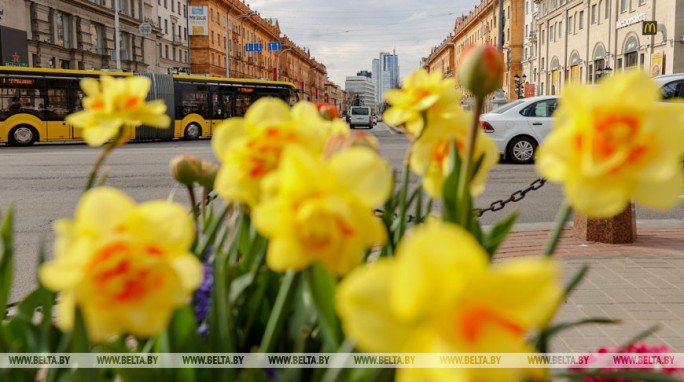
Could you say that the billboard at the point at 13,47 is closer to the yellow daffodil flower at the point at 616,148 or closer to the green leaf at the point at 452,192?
the green leaf at the point at 452,192

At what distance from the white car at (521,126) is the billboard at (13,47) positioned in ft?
84.0

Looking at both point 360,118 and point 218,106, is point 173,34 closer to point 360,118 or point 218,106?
point 360,118

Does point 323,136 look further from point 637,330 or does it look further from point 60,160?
point 60,160

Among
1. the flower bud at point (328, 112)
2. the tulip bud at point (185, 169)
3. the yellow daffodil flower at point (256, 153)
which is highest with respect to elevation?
the flower bud at point (328, 112)

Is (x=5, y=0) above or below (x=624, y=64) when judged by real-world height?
above

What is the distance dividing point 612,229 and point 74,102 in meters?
20.8

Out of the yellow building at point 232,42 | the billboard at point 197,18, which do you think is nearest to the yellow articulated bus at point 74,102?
the yellow building at point 232,42

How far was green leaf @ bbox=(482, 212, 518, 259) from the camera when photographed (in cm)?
109

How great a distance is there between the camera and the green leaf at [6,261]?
1.08 m

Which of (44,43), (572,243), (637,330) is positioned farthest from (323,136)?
(44,43)

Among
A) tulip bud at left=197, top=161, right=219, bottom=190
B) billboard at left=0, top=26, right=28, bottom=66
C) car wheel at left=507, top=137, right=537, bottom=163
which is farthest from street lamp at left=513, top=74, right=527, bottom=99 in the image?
tulip bud at left=197, top=161, right=219, bottom=190

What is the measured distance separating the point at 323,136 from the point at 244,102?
26.6 meters

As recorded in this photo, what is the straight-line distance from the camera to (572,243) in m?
6.04

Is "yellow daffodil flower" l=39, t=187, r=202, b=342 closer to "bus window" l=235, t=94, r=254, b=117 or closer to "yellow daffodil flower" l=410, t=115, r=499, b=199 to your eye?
"yellow daffodil flower" l=410, t=115, r=499, b=199
